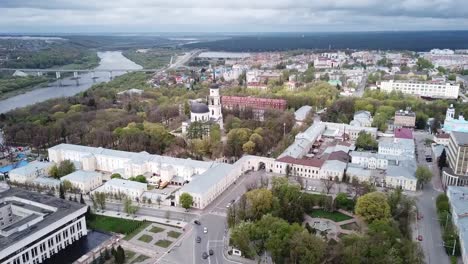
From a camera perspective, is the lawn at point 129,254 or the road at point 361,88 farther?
the road at point 361,88

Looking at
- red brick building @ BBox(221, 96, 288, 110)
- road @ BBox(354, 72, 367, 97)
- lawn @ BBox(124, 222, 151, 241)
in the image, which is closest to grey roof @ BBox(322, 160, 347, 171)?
lawn @ BBox(124, 222, 151, 241)

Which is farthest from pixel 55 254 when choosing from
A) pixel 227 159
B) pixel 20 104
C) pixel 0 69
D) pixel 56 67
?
pixel 56 67

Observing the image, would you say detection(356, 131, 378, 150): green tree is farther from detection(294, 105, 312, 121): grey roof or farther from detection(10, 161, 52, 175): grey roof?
detection(10, 161, 52, 175): grey roof

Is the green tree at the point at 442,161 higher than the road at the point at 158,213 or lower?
higher

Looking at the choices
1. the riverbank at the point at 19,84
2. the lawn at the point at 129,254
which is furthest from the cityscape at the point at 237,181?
the riverbank at the point at 19,84

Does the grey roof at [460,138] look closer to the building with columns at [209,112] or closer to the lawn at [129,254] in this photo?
the building with columns at [209,112]

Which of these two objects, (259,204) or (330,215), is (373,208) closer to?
(330,215)
